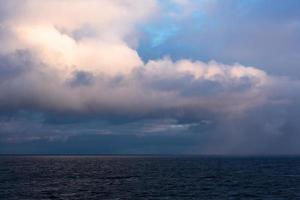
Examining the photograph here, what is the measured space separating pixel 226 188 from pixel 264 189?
797 centimetres

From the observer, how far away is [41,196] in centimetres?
8288

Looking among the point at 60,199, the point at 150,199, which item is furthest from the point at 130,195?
the point at 60,199

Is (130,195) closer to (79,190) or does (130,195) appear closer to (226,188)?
(79,190)

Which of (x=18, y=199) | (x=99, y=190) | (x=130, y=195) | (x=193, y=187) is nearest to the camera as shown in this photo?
(x=18, y=199)

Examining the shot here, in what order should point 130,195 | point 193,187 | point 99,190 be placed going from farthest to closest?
point 193,187 < point 99,190 < point 130,195

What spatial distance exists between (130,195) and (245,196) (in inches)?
831

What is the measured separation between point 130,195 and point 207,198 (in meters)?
14.3

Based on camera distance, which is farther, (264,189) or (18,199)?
(264,189)

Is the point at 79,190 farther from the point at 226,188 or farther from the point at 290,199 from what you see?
the point at 290,199

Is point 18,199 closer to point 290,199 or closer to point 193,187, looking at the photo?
point 193,187

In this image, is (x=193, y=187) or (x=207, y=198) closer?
(x=207, y=198)

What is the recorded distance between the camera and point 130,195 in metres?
84.8

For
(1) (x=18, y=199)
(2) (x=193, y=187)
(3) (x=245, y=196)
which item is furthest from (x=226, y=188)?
(1) (x=18, y=199)

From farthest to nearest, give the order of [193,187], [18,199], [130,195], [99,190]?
[193,187], [99,190], [130,195], [18,199]
